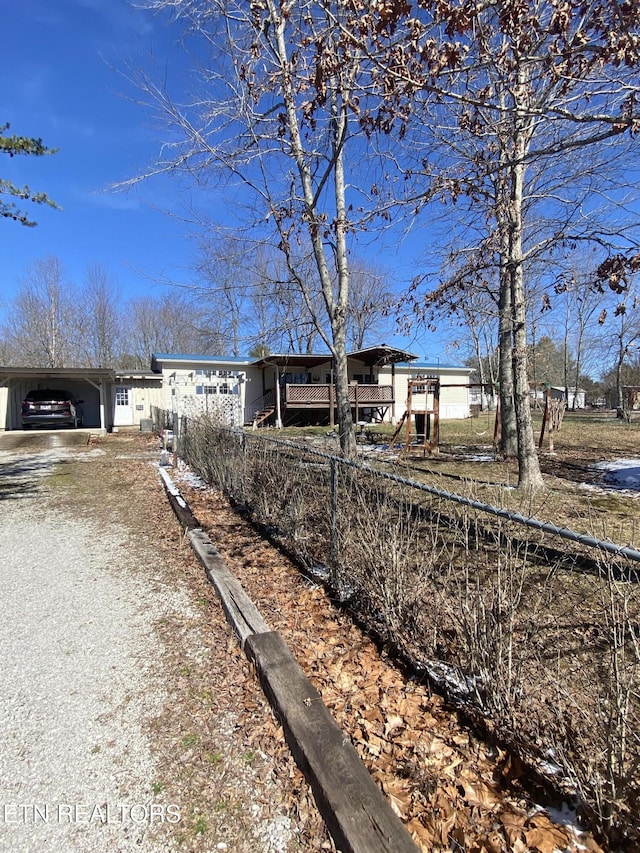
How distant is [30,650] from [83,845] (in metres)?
1.63

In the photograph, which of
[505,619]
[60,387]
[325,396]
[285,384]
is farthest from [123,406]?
[505,619]

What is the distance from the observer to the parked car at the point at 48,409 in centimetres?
1827

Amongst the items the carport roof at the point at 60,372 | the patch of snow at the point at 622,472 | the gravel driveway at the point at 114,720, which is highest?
the carport roof at the point at 60,372

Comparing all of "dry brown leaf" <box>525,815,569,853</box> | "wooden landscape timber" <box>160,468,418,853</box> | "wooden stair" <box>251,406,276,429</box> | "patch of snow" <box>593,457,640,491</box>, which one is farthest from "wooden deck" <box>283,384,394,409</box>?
"dry brown leaf" <box>525,815,569,853</box>

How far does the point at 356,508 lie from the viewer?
3.38 metres

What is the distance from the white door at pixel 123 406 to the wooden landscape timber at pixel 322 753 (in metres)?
20.3

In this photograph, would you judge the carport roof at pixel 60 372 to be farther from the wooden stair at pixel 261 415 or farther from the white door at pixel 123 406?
the wooden stair at pixel 261 415

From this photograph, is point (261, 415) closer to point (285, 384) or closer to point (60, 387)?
point (285, 384)

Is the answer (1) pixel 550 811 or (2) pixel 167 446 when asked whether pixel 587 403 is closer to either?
(2) pixel 167 446

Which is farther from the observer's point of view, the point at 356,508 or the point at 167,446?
the point at 167,446

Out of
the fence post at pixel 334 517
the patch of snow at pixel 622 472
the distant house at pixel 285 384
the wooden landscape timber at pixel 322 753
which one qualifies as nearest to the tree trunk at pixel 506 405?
the patch of snow at pixel 622 472

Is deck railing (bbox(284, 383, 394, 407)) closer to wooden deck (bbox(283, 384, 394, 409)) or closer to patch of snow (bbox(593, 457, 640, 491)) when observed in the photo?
wooden deck (bbox(283, 384, 394, 409))

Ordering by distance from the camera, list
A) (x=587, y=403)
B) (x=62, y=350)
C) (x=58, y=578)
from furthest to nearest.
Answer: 1. (x=587, y=403)
2. (x=62, y=350)
3. (x=58, y=578)

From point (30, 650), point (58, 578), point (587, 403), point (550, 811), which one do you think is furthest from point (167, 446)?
point (587, 403)
